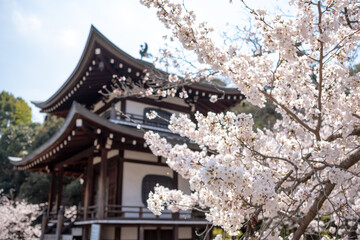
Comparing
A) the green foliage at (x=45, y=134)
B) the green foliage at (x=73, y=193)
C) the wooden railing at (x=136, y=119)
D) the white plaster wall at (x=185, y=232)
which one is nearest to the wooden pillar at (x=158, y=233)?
the white plaster wall at (x=185, y=232)

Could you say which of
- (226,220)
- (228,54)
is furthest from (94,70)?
(226,220)

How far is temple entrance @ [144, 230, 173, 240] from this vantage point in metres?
8.11

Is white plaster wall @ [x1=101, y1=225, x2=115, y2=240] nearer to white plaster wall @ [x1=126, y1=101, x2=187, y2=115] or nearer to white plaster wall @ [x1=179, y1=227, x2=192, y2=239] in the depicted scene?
white plaster wall @ [x1=179, y1=227, x2=192, y2=239]

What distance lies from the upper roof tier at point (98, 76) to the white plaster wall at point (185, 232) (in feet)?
13.8

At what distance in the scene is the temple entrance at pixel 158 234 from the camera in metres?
8.11

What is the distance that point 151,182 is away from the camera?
8430 mm

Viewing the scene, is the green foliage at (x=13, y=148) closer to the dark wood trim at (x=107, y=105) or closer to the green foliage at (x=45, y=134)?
the green foliage at (x=45, y=134)

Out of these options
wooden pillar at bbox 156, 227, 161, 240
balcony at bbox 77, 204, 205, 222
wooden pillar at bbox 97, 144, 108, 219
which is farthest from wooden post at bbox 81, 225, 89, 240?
wooden pillar at bbox 156, 227, 161, 240

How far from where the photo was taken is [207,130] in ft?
11.2

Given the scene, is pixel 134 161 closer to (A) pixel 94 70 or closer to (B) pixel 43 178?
(A) pixel 94 70

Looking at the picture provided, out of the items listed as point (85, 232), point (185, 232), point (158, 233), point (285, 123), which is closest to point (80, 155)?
point (85, 232)

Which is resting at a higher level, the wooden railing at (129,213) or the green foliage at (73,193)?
the green foliage at (73,193)

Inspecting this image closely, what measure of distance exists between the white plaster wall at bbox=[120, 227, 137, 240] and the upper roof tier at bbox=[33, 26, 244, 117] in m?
4.06

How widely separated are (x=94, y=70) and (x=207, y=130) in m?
5.95
